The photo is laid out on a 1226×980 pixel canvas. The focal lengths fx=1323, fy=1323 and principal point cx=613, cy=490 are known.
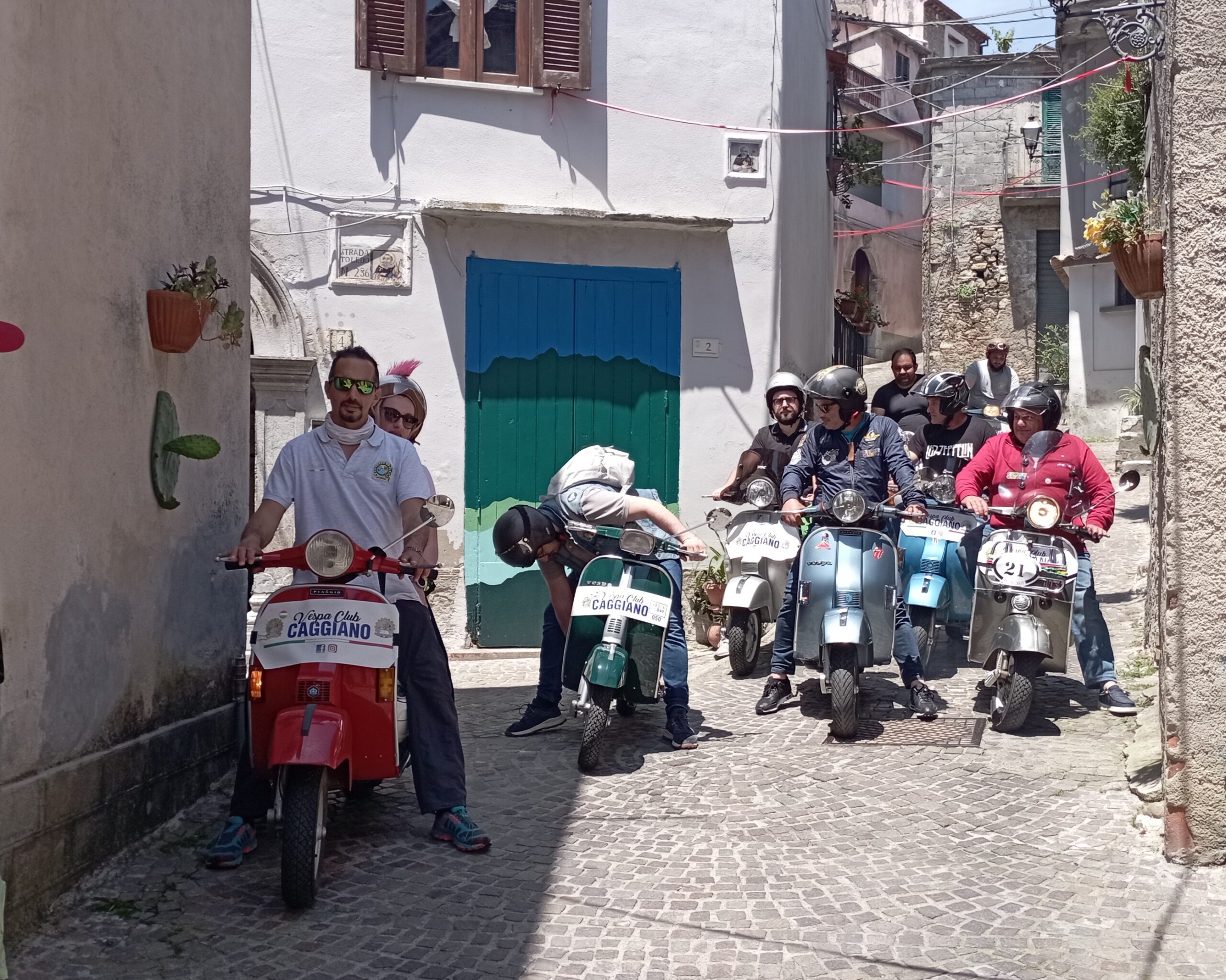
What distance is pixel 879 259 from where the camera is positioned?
33.3m

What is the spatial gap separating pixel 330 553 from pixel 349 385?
2.66 ft

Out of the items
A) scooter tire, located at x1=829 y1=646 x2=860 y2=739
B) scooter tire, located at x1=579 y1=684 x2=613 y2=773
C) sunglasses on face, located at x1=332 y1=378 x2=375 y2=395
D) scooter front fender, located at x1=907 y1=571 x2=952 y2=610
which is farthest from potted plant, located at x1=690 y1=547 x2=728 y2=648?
sunglasses on face, located at x1=332 y1=378 x2=375 y2=395

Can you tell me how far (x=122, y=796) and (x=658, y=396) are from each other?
6.59 metres

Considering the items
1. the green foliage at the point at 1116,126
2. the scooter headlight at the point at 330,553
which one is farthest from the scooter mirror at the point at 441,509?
the green foliage at the point at 1116,126

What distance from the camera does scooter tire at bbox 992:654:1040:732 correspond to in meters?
6.31

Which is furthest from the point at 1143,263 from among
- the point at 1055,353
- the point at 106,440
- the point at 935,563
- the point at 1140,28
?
the point at 1055,353

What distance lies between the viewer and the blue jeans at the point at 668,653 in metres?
6.43

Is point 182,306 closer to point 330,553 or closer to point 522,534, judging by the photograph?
point 330,553

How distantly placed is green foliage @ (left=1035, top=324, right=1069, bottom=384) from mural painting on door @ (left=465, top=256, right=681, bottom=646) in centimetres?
1448

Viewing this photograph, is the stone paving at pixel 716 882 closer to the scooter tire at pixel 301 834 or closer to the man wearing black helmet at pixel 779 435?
the scooter tire at pixel 301 834

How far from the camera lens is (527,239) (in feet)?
34.5

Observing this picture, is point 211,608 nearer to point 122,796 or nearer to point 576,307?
point 122,796

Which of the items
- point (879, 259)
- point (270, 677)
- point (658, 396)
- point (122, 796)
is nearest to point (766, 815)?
point (270, 677)

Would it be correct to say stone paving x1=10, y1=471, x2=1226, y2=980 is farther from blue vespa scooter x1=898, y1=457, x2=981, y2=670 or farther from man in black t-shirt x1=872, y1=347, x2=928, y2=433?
man in black t-shirt x1=872, y1=347, x2=928, y2=433
